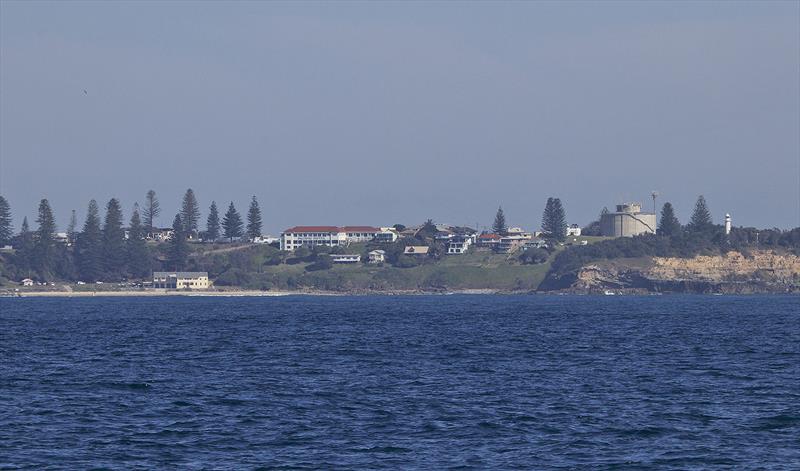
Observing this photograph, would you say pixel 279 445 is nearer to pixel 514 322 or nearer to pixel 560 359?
pixel 560 359

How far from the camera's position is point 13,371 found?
225ft

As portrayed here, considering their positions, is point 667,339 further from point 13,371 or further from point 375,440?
point 375,440

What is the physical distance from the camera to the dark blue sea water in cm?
4012

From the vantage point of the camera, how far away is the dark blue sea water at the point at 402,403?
40125 millimetres

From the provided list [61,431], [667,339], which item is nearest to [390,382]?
[61,431]

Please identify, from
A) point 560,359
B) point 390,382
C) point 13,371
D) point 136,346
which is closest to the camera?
point 390,382

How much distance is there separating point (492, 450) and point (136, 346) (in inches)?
2237

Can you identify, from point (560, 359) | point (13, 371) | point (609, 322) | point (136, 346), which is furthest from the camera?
point (609, 322)

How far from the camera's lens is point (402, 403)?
53000 mm

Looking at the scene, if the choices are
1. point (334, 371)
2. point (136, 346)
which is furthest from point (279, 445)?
point (136, 346)

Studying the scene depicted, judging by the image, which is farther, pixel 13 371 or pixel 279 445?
pixel 13 371

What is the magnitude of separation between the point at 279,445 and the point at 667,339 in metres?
64.4

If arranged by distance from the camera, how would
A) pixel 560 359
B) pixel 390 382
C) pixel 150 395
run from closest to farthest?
pixel 150 395
pixel 390 382
pixel 560 359

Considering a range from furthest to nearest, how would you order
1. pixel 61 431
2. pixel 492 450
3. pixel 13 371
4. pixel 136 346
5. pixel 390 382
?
pixel 136 346
pixel 13 371
pixel 390 382
pixel 61 431
pixel 492 450
